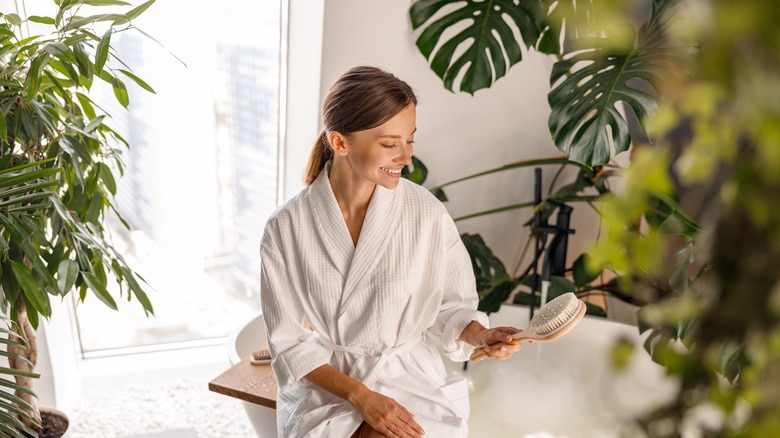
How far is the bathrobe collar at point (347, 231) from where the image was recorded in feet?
5.39

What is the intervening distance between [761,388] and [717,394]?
34mm

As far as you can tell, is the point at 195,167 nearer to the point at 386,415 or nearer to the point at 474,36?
the point at 474,36

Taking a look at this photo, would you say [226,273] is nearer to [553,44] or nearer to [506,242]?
[506,242]

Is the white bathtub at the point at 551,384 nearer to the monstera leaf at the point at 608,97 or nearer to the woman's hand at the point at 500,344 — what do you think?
the monstera leaf at the point at 608,97

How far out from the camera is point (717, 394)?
325 mm

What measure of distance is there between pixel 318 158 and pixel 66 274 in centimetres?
61

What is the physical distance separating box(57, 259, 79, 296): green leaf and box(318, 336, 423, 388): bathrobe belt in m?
0.56

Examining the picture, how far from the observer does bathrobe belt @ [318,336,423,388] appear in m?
1.60

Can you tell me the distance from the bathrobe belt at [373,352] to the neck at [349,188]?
31 cm

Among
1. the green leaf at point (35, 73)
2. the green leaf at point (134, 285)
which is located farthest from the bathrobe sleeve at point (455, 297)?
the green leaf at point (35, 73)

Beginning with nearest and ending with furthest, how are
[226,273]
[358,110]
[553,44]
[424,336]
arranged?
[358,110] → [424,336] → [553,44] → [226,273]

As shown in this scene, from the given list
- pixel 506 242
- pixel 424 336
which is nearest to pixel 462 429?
pixel 424 336

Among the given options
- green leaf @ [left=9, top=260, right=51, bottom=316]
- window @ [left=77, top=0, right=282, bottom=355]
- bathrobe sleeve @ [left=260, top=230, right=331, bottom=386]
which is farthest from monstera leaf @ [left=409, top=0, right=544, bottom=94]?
green leaf @ [left=9, top=260, right=51, bottom=316]

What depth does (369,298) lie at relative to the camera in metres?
1.65
